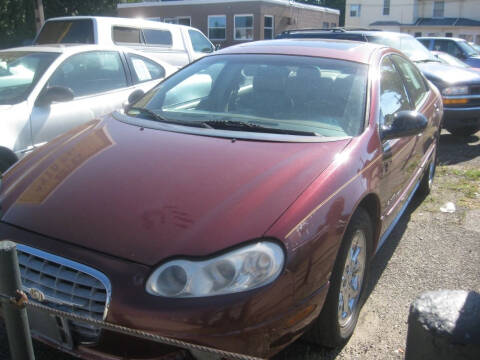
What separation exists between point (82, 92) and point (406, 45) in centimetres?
580

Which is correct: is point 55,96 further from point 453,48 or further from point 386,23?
point 386,23

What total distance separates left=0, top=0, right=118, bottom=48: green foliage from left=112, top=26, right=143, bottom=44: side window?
19.4 meters

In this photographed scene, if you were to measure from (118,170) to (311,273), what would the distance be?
1.13m

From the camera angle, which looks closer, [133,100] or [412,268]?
[412,268]

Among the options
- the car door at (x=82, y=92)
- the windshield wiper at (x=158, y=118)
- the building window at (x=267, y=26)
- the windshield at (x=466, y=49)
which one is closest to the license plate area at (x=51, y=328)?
the windshield wiper at (x=158, y=118)

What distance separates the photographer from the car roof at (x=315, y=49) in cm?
346

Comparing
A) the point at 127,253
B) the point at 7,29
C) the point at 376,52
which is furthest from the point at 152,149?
the point at 7,29

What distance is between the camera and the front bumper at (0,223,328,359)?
74.8 inches

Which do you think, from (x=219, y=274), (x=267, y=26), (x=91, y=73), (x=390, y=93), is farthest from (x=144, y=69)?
(x=267, y=26)

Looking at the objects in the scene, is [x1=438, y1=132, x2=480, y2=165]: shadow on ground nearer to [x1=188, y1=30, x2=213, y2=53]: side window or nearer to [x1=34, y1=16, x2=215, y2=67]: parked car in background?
[x1=34, y1=16, x2=215, y2=67]: parked car in background

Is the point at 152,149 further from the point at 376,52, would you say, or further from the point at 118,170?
the point at 376,52

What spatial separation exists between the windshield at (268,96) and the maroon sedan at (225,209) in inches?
0.5

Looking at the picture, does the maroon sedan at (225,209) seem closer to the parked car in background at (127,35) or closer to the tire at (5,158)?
the tire at (5,158)

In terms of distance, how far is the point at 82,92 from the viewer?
199 inches
